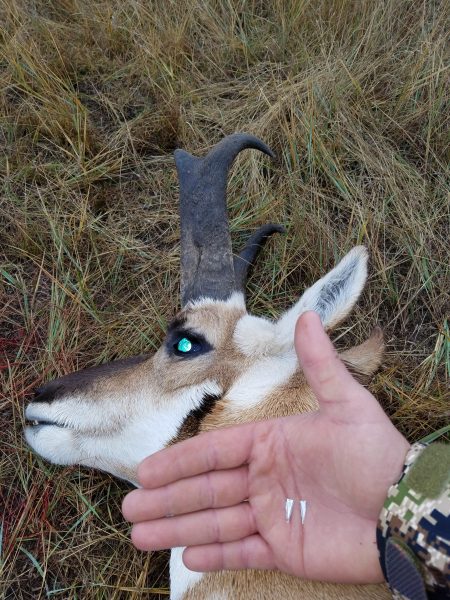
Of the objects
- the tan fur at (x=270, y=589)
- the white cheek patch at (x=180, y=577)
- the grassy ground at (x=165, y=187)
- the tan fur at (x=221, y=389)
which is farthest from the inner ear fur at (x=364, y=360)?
the white cheek patch at (x=180, y=577)

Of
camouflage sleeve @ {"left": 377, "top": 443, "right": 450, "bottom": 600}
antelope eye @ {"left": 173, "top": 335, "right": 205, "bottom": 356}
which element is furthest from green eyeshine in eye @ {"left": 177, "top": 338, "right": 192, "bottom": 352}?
camouflage sleeve @ {"left": 377, "top": 443, "right": 450, "bottom": 600}

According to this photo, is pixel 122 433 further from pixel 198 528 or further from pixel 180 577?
pixel 180 577

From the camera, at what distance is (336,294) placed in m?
2.69

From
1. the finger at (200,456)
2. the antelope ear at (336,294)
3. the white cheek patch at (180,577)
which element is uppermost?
the antelope ear at (336,294)

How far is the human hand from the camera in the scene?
2.15 metres

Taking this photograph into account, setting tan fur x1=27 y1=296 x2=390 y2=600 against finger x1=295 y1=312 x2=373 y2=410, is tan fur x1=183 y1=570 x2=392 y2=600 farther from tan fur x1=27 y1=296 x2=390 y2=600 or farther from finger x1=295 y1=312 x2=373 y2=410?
finger x1=295 y1=312 x2=373 y2=410

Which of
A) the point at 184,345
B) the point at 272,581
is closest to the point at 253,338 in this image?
the point at 184,345

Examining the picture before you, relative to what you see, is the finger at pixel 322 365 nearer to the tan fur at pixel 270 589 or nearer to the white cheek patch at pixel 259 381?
the white cheek patch at pixel 259 381

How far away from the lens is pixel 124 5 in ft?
Answer: 15.7

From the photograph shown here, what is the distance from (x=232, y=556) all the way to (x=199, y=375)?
0.75m

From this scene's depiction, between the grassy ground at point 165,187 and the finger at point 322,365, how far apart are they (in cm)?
139

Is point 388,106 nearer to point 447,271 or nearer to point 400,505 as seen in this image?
point 447,271

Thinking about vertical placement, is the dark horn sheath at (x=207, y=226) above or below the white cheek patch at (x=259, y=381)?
above

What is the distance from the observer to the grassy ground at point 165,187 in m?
3.26
